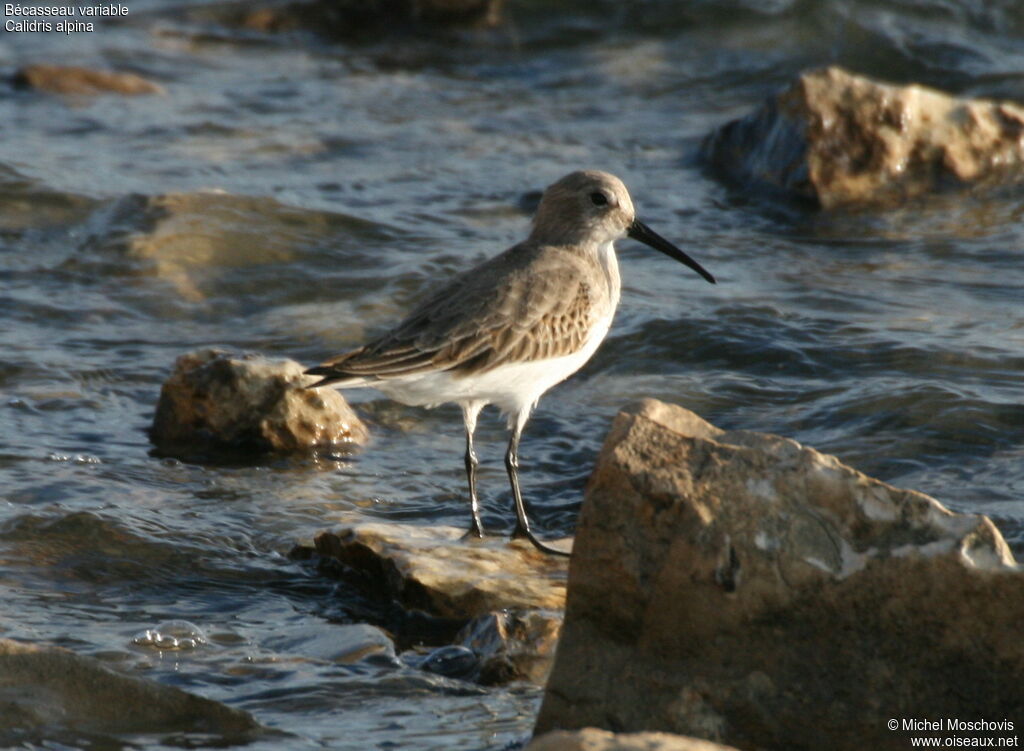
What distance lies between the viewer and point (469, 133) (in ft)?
42.6

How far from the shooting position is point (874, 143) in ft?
35.7

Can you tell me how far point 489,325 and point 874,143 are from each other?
5.56m

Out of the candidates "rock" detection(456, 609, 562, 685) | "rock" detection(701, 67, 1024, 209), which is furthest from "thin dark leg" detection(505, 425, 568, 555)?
"rock" detection(701, 67, 1024, 209)

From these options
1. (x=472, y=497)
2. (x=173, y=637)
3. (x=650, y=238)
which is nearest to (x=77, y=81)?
(x=650, y=238)

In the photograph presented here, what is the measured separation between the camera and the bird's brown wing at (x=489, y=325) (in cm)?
618

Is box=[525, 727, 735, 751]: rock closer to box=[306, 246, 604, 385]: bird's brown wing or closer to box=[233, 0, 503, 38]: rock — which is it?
box=[306, 246, 604, 385]: bird's brown wing

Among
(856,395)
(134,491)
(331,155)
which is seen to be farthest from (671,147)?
(134,491)

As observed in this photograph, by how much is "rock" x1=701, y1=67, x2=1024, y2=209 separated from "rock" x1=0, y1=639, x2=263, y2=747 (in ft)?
24.5

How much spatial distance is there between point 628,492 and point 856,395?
403 centimetres

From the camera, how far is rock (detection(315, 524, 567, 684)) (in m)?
5.05

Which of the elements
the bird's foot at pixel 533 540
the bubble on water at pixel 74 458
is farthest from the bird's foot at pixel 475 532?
the bubble on water at pixel 74 458

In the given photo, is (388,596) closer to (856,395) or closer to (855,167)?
(856,395)

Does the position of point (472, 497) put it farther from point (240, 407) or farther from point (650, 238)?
point (650, 238)

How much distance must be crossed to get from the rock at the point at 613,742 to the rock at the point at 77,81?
1151 cm
